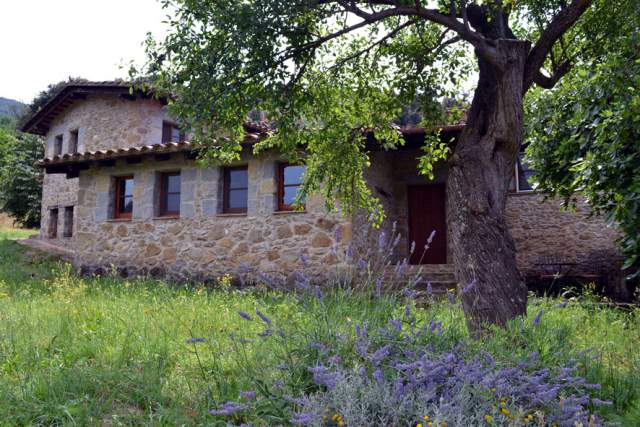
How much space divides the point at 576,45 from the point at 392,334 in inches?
226

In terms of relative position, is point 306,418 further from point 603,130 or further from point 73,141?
point 73,141

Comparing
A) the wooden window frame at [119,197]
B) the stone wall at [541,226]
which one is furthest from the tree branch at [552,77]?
the wooden window frame at [119,197]

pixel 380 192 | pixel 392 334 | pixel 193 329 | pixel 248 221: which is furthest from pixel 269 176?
pixel 392 334

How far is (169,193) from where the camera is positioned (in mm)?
11039

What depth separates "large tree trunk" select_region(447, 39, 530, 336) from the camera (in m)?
4.07

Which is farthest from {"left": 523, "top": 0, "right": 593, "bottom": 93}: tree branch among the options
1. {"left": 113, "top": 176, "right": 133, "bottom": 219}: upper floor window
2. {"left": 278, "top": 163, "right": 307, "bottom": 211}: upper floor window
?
{"left": 113, "top": 176, "right": 133, "bottom": 219}: upper floor window

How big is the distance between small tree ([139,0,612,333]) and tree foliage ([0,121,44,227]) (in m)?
18.9

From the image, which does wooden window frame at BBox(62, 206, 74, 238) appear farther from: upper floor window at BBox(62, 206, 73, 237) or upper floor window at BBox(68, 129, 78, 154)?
upper floor window at BBox(68, 129, 78, 154)

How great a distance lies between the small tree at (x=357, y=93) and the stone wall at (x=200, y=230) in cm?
293

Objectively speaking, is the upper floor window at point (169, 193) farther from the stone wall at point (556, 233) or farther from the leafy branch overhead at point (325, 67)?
the stone wall at point (556, 233)

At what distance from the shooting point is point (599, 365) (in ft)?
11.3

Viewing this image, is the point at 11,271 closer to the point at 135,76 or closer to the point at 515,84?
the point at 135,76

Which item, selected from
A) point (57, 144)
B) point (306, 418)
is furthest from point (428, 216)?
point (57, 144)

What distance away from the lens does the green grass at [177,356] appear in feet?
9.52
